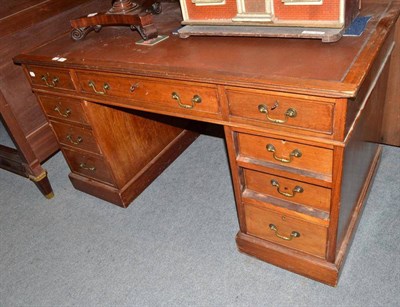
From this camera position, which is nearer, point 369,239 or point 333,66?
point 333,66

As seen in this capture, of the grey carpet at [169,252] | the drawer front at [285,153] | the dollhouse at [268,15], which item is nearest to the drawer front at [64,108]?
the grey carpet at [169,252]

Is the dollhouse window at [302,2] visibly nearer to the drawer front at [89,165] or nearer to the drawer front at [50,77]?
the drawer front at [50,77]

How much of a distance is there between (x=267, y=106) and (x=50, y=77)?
3.84ft

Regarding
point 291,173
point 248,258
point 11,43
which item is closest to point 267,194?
point 291,173

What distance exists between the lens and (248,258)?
1.82 metres

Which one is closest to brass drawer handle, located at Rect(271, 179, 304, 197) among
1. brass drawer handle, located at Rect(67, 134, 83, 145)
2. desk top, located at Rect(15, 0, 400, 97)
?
desk top, located at Rect(15, 0, 400, 97)

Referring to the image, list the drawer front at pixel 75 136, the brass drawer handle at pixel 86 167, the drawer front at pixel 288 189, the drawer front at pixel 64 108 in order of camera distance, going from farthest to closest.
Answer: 1. the brass drawer handle at pixel 86 167
2. the drawer front at pixel 75 136
3. the drawer front at pixel 64 108
4. the drawer front at pixel 288 189

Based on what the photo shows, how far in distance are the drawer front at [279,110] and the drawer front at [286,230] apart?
18.5 inches

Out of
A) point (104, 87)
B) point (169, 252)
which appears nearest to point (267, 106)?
point (104, 87)

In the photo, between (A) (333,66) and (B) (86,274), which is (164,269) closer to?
(B) (86,274)

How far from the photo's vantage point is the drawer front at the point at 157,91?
4.55 ft

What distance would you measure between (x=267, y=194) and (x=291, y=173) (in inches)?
8.6

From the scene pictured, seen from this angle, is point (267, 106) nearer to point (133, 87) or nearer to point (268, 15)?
point (268, 15)

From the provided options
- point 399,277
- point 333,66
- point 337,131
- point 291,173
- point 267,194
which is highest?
point 333,66
